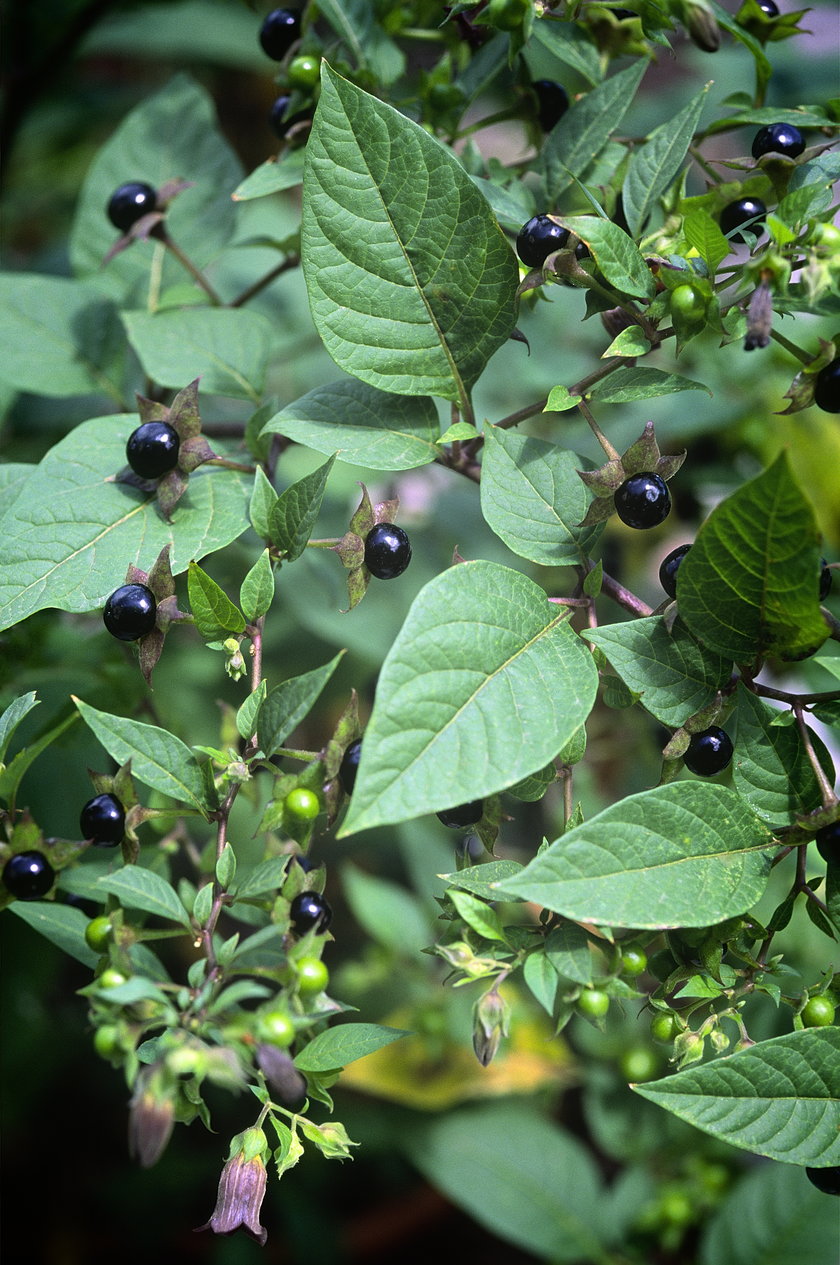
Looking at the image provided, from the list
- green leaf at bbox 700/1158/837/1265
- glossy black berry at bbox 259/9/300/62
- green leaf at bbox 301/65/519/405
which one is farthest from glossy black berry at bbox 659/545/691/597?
green leaf at bbox 700/1158/837/1265

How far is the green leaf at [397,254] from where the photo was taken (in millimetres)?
492

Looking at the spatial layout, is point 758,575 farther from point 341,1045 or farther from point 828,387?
point 341,1045

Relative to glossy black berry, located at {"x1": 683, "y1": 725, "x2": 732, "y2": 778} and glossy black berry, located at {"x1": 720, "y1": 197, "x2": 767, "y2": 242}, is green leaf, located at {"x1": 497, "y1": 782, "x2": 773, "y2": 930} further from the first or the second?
glossy black berry, located at {"x1": 720, "y1": 197, "x2": 767, "y2": 242}

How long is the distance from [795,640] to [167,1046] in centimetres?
32

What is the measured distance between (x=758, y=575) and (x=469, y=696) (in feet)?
0.45

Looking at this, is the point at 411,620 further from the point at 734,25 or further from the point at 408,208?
the point at 734,25

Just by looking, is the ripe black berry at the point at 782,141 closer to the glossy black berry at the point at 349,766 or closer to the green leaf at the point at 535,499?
the green leaf at the point at 535,499

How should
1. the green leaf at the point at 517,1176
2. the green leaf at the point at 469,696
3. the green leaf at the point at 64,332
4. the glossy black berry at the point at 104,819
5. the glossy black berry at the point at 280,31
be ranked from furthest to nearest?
1. the green leaf at the point at 517,1176
2. the green leaf at the point at 64,332
3. the glossy black berry at the point at 280,31
4. the glossy black berry at the point at 104,819
5. the green leaf at the point at 469,696

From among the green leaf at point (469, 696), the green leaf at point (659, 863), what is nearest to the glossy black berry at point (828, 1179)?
the green leaf at point (659, 863)

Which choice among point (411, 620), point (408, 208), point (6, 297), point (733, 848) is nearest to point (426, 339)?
point (408, 208)

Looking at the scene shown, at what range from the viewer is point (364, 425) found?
55cm

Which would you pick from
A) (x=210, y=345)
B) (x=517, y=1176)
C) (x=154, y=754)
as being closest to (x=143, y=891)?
(x=154, y=754)

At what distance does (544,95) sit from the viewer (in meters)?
0.65

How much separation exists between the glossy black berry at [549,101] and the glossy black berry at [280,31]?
0.52ft
